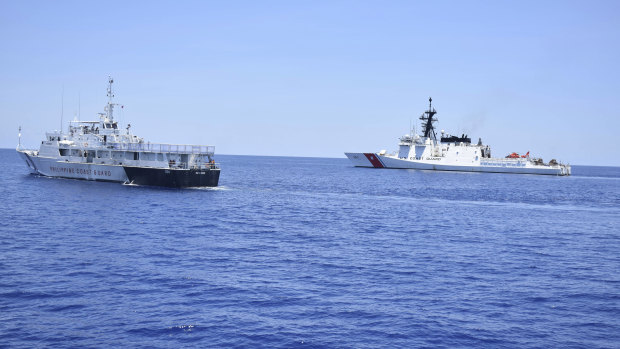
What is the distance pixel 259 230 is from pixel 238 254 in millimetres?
9154

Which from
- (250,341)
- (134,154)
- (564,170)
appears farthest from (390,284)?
(564,170)

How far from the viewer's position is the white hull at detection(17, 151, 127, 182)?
69688 mm

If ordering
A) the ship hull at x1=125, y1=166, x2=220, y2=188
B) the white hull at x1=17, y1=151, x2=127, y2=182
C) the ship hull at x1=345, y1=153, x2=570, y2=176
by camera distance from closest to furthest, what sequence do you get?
1. the ship hull at x1=125, y1=166, x2=220, y2=188
2. the white hull at x1=17, y1=151, x2=127, y2=182
3. the ship hull at x1=345, y1=153, x2=570, y2=176

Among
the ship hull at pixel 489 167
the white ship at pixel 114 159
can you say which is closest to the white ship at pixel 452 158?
the ship hull at pixel 489 167

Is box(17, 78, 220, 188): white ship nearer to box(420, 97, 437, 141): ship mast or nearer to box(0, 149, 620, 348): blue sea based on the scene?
box(0, 149, 620, 348): blue sea

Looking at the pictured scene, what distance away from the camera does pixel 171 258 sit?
91.0 ft

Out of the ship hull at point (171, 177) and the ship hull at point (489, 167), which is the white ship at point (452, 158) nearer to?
the ship hull at point (489, 167)

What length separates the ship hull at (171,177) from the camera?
6569 cm

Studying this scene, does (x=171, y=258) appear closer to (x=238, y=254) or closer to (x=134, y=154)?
(x=238, y=254)

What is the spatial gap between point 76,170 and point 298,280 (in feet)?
199

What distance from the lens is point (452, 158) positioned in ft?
474

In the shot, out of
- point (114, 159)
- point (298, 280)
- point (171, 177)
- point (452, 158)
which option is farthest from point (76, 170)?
point (452, 158)

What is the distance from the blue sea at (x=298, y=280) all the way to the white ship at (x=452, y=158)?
9737 cm

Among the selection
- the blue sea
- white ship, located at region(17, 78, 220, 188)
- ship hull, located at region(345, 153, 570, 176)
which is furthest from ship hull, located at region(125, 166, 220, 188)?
ship hull, located at region(345, 153, 570, 176)
